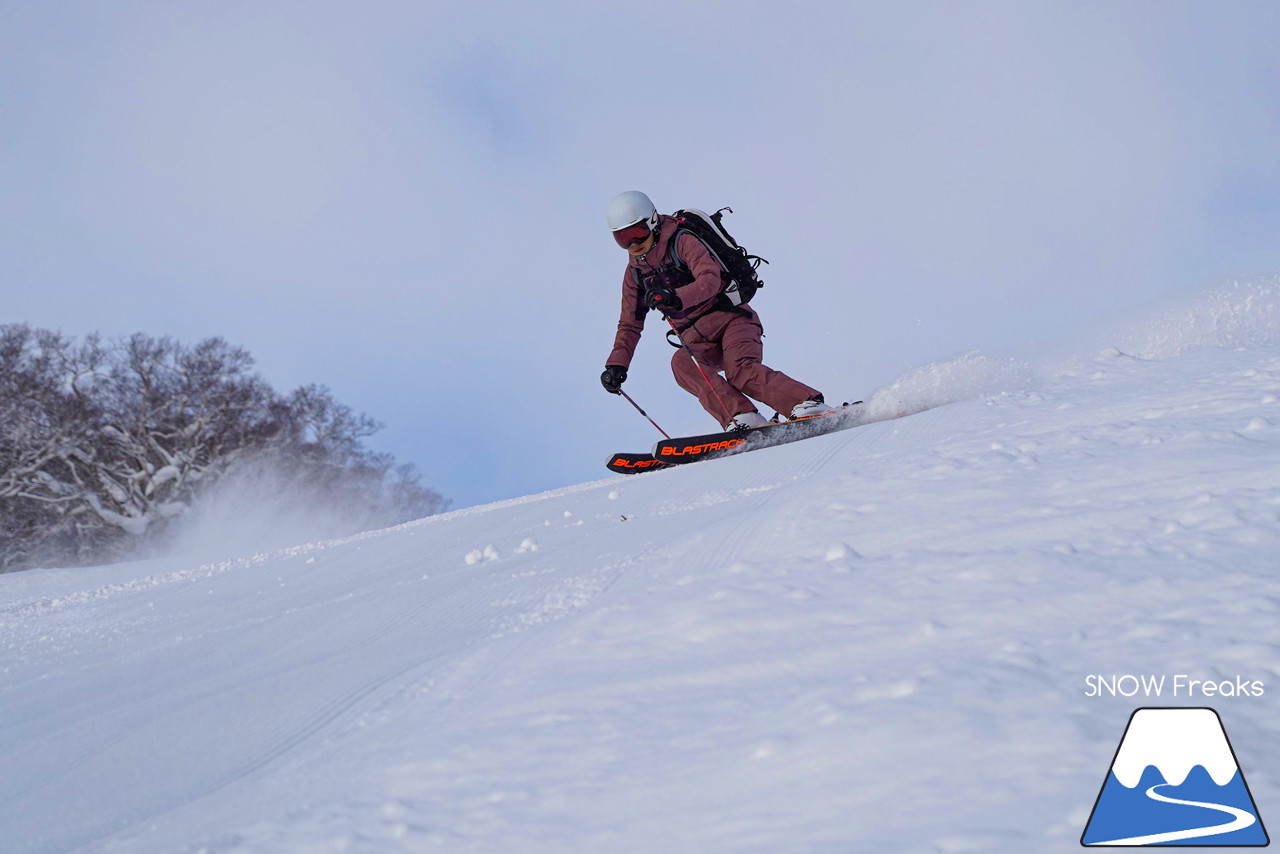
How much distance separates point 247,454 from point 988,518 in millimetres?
26904

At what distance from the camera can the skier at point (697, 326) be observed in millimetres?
7051

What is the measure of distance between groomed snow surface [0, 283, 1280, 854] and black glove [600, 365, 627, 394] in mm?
4126

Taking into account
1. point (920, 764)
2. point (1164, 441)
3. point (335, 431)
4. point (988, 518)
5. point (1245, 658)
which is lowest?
point (920, 764)

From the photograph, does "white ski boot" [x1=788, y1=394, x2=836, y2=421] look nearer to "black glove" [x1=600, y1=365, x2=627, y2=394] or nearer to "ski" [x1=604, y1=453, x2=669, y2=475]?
"ski" [x1=604, y1=453, x2=669, y2=475]

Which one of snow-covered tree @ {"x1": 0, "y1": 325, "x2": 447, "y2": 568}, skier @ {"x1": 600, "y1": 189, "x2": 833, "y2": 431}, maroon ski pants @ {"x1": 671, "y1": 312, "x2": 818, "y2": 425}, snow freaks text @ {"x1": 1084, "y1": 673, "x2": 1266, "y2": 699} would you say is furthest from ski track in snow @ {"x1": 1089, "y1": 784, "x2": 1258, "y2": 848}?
snow-covered tree @ {"x1": 0, "y1": 325, "x2": 447, "y2": 568}

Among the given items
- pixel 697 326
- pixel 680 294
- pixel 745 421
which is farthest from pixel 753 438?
pixel 680 294

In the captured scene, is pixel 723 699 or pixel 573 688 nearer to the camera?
pixel 723 699

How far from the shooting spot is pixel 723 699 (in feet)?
5.47

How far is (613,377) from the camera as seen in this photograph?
7.64 meters

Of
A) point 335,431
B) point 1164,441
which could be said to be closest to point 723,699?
point 1164,441

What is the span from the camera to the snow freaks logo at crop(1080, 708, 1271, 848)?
1157 mm

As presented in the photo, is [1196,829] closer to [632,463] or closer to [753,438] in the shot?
[753,438]

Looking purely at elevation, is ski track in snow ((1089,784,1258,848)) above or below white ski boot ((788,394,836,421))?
below

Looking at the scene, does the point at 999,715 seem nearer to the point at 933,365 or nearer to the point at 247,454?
the point at 933,365
